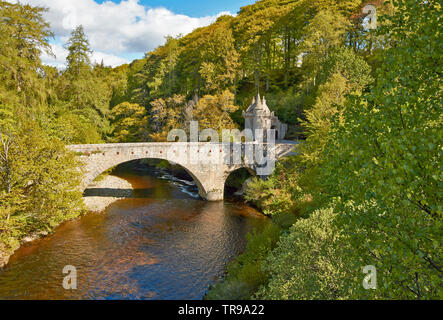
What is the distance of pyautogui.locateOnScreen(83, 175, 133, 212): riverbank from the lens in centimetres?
2629

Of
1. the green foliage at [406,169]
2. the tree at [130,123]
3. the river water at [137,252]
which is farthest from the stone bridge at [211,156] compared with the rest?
the green foliage at [406,169]

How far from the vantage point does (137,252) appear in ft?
59.0

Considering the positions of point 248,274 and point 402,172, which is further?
point 248,274

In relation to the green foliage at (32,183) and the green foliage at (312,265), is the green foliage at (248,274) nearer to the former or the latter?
the green foliage at (312,265)

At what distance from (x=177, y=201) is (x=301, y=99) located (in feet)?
78.4

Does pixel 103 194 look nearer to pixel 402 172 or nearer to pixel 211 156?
pixel 211 156

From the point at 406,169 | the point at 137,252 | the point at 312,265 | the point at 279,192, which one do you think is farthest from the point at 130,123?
the point at 406,169

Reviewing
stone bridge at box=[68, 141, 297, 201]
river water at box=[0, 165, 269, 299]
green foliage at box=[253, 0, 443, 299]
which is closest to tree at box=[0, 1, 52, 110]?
stone bridge at box=[68, 141, 297, 201]

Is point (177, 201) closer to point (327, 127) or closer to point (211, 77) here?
point (327, 127)

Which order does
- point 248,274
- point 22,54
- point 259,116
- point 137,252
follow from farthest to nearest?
point 259,116, point 22,54, point 137,252, point 248,274

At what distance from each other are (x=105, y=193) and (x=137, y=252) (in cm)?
1466

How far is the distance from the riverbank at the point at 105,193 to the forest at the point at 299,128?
2403 mm

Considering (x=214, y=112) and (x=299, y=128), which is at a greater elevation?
(x=214, y=112)

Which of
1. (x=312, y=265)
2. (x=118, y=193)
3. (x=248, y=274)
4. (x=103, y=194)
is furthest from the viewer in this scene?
(x=118, y=193)
